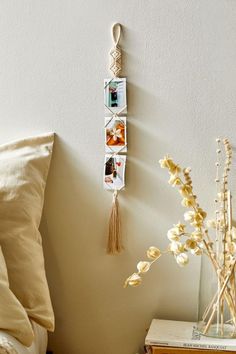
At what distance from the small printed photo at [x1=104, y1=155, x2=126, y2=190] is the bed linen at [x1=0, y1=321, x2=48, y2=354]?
0.54 meters

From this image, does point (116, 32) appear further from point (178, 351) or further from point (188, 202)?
point (178, 351)

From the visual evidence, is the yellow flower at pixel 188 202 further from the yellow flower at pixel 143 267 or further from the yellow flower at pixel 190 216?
the yellow flower at pixel 143 267

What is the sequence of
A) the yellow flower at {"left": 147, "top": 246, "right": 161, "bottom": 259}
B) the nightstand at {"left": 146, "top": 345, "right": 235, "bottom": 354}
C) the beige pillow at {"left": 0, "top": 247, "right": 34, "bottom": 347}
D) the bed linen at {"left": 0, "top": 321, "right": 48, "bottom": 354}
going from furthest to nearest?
1. the yellow flower at {"left": 147, "top": 246, "right": 161, "bottom": 259}
2. the nightstand at {"left": 146, "top": 345, "right": 235, "bottom": 354}
3. the beige pillow at {"left": 0, "top": 247, "right": 34, "bottom": 347}
4. the bed linen at {"left": 0, "top": 321, "right": 48, "bottom": 354}

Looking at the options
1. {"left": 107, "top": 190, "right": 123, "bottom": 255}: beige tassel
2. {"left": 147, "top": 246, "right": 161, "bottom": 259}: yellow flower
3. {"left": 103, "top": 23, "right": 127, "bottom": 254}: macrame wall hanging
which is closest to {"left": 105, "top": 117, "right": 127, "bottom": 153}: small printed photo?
{"left": 103, "top": 23, "right": 127, "bottom": 254}: macrame wall hanging

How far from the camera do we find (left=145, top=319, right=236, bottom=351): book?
2006 millimetres

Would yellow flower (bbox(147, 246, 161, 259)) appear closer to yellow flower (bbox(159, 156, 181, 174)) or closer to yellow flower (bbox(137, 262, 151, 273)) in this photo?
yellow flower (bbox(137, 262, 151, 273))

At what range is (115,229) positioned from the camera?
226 centimetres

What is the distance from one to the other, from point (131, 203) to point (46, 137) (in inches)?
14.8

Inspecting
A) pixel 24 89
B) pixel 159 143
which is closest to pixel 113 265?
pixel 159 143

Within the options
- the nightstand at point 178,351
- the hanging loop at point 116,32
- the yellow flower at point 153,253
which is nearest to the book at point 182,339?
the nightstand at point 178,351

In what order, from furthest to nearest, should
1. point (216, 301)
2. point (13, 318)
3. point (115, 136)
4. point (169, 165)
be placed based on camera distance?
point (115, 136) < point (216, 301) < point (169, 165) < point (13, 318)

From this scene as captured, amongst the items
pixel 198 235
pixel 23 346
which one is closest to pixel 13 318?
pixel 23 346

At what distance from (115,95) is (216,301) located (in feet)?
2.52

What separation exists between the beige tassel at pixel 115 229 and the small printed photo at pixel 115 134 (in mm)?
153
